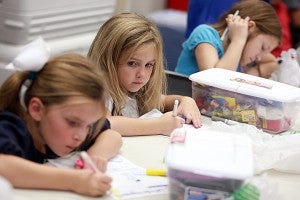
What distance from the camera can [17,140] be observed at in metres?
1.05

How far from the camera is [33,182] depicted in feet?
3.25

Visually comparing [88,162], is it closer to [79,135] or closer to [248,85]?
[79,135]

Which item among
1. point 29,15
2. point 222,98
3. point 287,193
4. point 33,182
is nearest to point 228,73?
point 222,98

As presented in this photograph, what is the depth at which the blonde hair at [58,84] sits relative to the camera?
104cm

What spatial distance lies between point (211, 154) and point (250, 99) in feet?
1.95

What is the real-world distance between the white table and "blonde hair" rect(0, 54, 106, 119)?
0.62 feet

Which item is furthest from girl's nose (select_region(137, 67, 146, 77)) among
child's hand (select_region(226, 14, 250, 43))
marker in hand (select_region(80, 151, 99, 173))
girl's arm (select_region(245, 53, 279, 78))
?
girl's arm (select_region(245, 53, 279, 78))

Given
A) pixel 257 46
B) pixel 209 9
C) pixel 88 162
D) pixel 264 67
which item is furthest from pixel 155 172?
pixel 209 9

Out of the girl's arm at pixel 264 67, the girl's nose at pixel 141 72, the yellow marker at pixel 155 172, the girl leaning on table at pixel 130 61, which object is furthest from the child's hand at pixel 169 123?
the girl's arm at pixel 264 67

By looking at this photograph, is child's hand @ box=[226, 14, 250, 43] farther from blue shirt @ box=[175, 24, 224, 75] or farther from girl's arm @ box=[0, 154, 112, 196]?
girl's arm @ box=[0, 154, 112, 196]

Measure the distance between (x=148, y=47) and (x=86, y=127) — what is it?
0.49m

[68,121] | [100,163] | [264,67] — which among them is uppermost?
[68,121]

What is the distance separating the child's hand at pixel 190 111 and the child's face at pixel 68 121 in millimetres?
461

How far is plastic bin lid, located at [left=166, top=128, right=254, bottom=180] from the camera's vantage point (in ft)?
2.99
